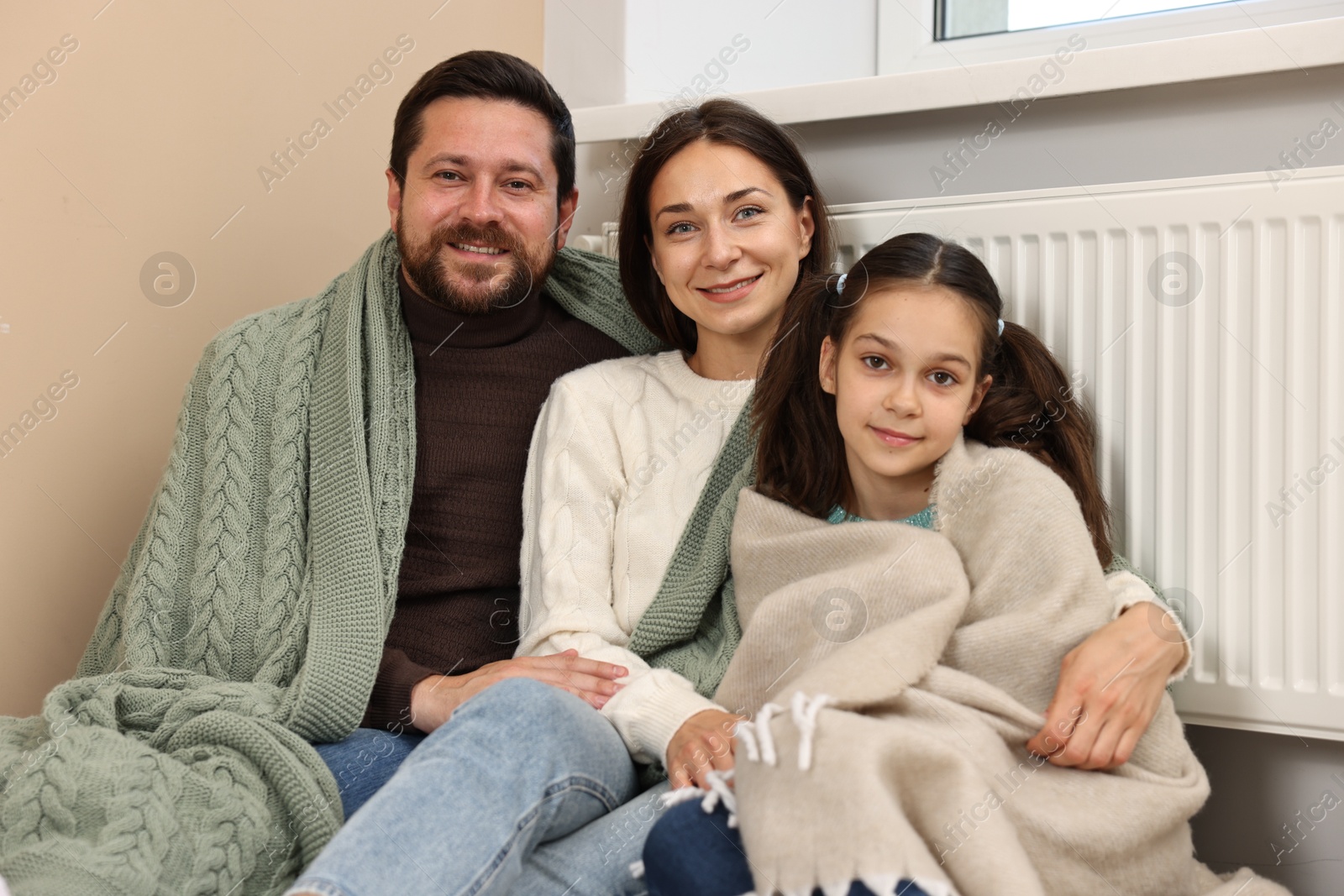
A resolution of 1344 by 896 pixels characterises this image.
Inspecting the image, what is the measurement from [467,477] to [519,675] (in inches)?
12.9

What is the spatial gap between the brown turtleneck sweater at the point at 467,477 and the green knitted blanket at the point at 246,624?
36 millimetres

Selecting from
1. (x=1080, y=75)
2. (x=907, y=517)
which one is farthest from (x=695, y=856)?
(x=1080, y=75)

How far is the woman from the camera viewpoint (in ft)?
3.89

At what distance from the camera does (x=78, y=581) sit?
55.1 inches

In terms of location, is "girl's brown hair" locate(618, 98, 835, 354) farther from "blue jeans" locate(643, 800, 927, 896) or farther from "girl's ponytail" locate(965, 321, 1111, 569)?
"blue jeans" locate(643, 800, 927, 896)

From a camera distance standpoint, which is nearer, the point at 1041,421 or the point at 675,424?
the point at 1041,421

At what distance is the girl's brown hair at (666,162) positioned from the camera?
1.26m

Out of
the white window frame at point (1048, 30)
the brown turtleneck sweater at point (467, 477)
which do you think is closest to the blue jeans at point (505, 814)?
the brown turtleneck sweater at point (467, 477)

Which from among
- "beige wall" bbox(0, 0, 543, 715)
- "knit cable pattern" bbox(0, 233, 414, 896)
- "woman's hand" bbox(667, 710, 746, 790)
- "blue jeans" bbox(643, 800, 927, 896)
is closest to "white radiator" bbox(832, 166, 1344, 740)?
"woman's hand" bbox(667, 710, 746, 790)

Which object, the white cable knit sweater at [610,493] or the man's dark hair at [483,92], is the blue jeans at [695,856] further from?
the man's dark hair at [483,92]

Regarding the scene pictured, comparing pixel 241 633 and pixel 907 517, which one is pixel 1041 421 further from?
pixel 241 633

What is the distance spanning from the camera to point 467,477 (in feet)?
4.40

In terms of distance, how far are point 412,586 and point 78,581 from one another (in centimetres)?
48

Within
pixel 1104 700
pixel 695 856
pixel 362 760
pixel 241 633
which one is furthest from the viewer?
pixel 241 633
